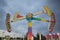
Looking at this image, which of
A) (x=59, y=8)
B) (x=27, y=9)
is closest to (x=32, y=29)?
(x=27, y=9)

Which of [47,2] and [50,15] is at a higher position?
[47,2]

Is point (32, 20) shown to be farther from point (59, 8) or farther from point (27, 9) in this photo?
point (59, 8)

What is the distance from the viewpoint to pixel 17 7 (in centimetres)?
251

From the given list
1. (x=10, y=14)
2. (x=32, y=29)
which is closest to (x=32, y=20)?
(x=32, y=29)

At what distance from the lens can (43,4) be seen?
2537 mm

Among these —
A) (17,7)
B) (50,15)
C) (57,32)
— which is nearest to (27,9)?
(17,7)

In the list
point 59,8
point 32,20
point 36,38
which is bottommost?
point 36,38

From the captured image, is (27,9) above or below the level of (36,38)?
above

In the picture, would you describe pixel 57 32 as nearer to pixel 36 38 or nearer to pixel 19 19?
pixel 36 38

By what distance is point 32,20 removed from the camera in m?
2.51

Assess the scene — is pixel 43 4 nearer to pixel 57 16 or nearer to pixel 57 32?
pixel 57 16

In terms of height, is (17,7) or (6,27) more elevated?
(17,7)

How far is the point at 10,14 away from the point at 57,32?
661mm

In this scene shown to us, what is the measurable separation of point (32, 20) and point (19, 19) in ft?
0.56
